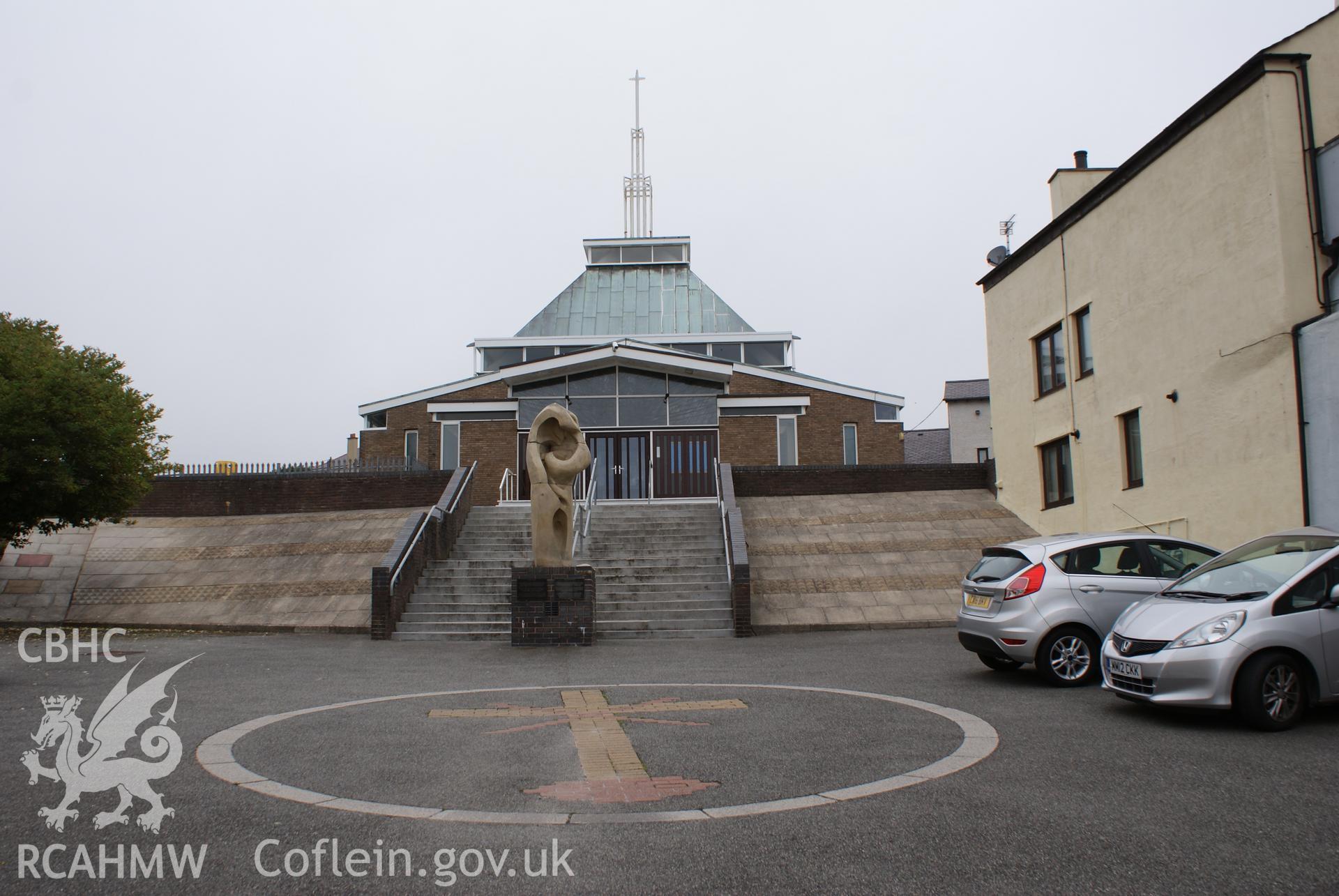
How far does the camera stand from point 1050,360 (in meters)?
22.4

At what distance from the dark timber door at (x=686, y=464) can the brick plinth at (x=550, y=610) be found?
1247cm

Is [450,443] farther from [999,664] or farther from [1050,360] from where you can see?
[999,664]

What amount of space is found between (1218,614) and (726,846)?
502 cm

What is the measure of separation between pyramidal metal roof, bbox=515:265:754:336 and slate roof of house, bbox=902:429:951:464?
14.8 meters

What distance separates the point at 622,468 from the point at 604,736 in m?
21.3

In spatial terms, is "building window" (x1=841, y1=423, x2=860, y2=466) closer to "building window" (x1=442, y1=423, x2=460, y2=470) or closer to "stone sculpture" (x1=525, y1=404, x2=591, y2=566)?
"building window" (x1=442, y1=423, x2=460, y2=470)

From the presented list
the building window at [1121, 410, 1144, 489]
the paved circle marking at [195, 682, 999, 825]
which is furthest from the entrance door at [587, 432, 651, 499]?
the paved circle marking at [195, 682, 999, 825]

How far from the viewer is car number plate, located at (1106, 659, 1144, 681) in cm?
777

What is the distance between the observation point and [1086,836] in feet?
15.3

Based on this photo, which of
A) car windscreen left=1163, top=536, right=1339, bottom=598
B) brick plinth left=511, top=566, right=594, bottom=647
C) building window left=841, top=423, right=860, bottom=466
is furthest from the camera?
building window left=841, top=423, right=860, bottom=466

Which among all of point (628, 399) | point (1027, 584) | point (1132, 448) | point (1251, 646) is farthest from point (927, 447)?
point (1251, 646)

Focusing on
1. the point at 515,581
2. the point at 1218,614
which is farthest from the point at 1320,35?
the point at 515,581

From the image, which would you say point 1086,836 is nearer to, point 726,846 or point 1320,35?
point 726,846

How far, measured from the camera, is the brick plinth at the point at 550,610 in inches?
622
